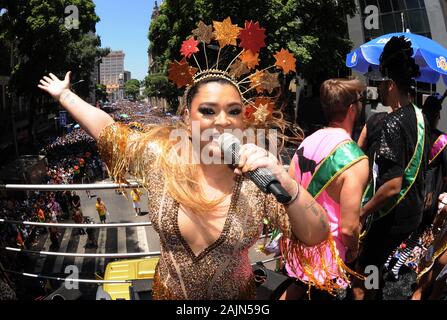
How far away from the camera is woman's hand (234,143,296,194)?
1346 mm

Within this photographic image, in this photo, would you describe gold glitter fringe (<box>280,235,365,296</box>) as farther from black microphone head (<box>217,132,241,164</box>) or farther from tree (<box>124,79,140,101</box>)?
tree (<box>124,79,140,101</box>)

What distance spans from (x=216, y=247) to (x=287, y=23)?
16536 millimetres

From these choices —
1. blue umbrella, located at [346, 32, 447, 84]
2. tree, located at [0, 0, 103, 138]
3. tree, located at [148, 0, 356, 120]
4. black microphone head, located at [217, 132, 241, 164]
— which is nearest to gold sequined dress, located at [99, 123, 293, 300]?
black microphone head, located at [217, 132, 241, 164]

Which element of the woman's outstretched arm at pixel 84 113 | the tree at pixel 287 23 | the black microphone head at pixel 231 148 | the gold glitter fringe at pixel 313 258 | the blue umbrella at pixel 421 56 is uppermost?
the tree at pixel 287 23

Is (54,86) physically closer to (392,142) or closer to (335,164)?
(335,164)

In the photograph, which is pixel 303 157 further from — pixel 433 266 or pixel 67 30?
pixel 67 30

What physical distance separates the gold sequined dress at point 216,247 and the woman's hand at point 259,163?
0.33m

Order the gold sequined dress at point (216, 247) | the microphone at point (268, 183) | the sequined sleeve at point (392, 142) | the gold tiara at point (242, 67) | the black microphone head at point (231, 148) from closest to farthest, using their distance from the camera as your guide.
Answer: the microphone at point (268, 183), the black microphone head at point (231, 148), the gold sequined dress at point (216, 247), the gold tiara at point (242, 67), the sequined sleeve at point (392, 142)

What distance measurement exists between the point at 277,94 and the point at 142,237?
11.3 metres

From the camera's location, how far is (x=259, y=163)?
1340 mm

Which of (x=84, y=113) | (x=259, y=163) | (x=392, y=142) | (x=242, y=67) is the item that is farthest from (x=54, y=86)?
(x=392, y=142)

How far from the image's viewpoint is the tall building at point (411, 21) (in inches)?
680

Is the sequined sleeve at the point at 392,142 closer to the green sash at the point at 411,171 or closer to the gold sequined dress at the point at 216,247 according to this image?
the green sash at the point at 411,171

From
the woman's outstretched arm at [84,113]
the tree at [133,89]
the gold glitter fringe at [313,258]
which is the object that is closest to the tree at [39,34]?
the woman's outstretched arm at [84,113]
